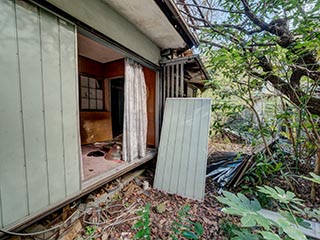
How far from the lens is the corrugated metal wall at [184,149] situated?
2.68m

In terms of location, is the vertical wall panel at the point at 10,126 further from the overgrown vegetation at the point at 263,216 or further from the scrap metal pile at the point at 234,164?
the scrap metal pile at the point at 234,164

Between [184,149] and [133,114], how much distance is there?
1176 mm

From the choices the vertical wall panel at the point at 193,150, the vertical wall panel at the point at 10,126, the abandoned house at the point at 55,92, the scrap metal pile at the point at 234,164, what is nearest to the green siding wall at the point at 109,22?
the abandoned house at the point at 55,92

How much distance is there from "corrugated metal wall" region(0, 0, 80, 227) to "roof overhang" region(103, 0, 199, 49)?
1.00 meters

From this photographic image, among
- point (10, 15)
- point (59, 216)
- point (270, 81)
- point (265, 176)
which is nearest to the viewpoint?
point (10, 15)

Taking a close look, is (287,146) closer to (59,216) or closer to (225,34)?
(225,34)

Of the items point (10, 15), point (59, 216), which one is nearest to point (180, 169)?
point (59, 216)

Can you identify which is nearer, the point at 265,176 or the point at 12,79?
the point at 12,79

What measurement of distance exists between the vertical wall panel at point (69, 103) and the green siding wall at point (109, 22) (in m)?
0.23

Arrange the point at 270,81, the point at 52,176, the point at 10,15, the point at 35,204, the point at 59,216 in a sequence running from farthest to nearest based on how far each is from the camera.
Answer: the point at 270,81
the point at 59,216
the point at 52,176
the point at 35,204
the point at 10,15

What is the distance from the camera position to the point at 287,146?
3.45 meters

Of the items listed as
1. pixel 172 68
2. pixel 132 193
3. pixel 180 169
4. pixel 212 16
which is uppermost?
pixel 212 16

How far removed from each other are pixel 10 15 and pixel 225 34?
3.39 meters

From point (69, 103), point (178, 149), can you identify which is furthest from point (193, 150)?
point (69, 103)
